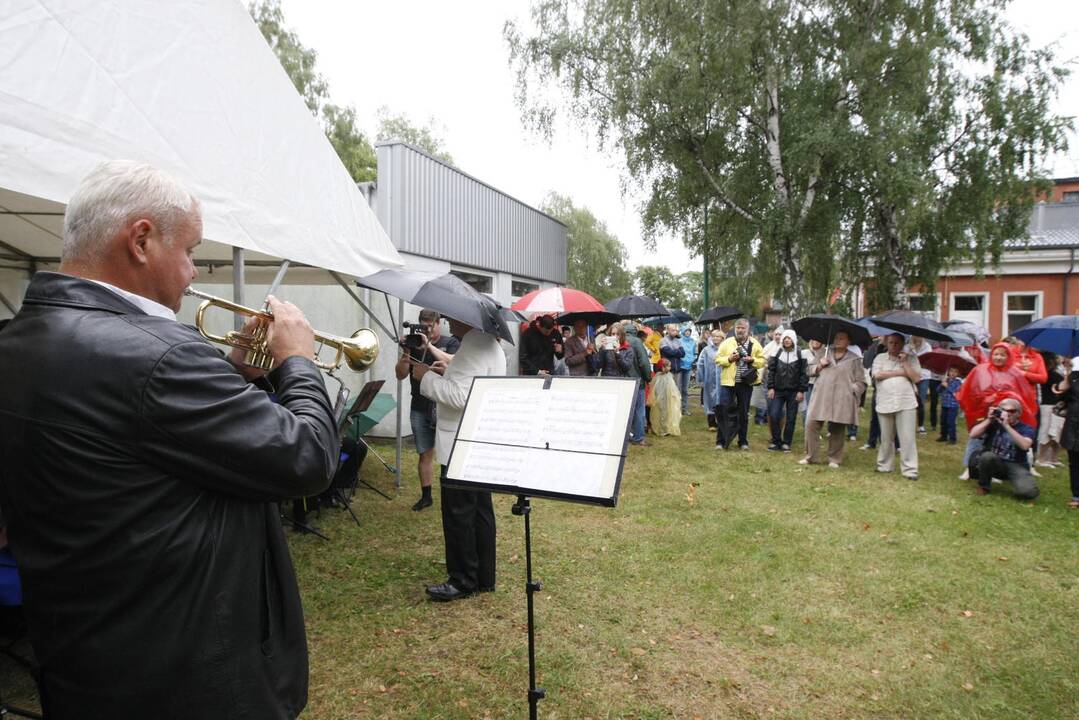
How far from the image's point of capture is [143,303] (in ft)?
4.32

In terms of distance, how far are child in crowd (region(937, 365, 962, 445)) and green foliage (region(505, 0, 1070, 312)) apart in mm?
4827

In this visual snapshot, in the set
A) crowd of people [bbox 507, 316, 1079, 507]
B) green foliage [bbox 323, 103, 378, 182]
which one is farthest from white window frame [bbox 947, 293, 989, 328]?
green foliage [bbox 323, 103, 378, 182]

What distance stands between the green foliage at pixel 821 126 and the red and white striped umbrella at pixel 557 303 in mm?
6626

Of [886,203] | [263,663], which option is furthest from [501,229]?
[263,663]

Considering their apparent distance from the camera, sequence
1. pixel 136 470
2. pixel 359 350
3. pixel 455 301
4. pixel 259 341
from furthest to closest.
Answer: pixel 455 301 < pixel 359 350 < pixel 259 341 < pixel 136 470

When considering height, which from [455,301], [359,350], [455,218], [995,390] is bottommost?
[995,390]

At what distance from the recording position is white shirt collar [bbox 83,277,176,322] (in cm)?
127

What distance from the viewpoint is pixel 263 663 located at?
4.58ft

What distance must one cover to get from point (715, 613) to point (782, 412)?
20.3 feet

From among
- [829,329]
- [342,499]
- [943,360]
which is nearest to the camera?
[342,499]

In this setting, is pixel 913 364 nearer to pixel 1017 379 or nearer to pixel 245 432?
pixel 1017 379

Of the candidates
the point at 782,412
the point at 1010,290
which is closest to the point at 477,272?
the point at 782,412

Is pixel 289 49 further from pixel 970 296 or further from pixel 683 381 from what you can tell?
pixel 970 296

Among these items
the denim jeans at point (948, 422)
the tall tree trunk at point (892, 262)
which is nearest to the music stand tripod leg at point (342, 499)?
the denim jeans at point (948, 422)
